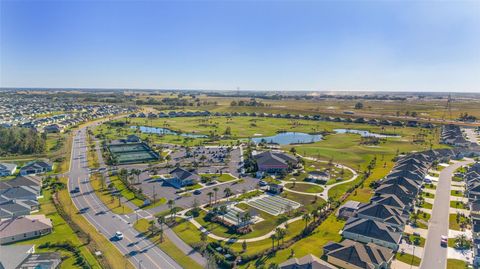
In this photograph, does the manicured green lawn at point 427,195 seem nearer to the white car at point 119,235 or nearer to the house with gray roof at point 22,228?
the white car at point 119,235

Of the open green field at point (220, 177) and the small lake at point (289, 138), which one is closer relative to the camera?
the open green field at point (220, 177)

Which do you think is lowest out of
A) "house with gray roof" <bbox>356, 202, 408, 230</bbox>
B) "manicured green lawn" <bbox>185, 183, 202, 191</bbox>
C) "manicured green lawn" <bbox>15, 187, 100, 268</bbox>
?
"manicured green lawn" <bbox>15, 187, 100, 268</bbox>

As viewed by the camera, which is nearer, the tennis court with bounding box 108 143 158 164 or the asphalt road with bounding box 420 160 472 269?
the asphalt road with bounding box 420 160 472 269

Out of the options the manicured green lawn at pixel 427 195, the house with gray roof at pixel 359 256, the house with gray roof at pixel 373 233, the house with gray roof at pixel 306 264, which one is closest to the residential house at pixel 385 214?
the house with gray roof at pixel 373 233

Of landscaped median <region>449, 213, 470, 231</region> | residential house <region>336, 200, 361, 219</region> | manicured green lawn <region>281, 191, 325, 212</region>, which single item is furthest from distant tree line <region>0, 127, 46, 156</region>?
landscaped median <region>449, 213, 470, 231</region>

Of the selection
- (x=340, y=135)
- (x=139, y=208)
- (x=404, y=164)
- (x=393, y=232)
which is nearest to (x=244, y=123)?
(x=340, y=135)

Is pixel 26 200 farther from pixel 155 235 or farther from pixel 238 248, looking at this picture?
pixel 238 248

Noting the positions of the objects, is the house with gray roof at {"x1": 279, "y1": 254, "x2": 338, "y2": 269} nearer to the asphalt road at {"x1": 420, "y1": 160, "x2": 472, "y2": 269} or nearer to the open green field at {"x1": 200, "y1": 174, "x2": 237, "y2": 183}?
the asphalt road at {"x1": 420, "y1": 160, "x2": 472, "y2": 269}
